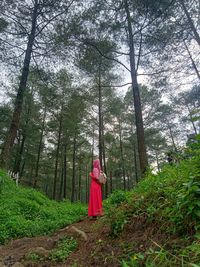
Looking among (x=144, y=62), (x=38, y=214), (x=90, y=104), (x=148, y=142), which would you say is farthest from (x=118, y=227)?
(x=148, y=142)

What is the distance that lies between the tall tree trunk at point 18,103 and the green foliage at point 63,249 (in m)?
6.78

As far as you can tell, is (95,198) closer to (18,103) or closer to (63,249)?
(63,249)

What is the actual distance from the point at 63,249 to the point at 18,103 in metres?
8.17

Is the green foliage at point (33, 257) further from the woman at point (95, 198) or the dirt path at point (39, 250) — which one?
the woman at point (95, 198)

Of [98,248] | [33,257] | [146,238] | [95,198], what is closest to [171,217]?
[146,238]

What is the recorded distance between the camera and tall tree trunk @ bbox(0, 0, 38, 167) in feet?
31.9

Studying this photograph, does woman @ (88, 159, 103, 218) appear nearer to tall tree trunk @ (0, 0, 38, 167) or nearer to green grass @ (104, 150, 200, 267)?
green grass @ (104, 150, 200, 267)

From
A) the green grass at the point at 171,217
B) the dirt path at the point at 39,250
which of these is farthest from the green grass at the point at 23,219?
the green grass at the point at 171,217

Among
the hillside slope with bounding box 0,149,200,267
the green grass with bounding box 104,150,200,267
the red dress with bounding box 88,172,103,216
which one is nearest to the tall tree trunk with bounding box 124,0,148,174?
the red dress with bounding box 88,172,103,216

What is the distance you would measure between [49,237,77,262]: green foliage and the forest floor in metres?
0.07

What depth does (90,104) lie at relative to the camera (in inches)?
721

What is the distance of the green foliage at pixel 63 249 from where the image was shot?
10.3 ft

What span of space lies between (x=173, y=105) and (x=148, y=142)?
13.2ft

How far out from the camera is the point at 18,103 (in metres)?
10.2
